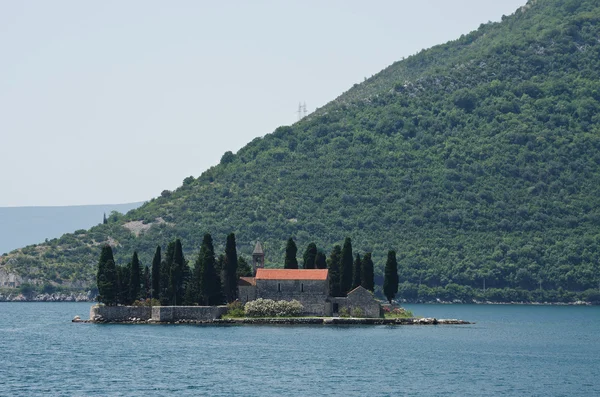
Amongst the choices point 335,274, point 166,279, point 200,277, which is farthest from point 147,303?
point 335,274

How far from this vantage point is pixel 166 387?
77.8 meters

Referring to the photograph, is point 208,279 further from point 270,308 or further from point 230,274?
point 270,308

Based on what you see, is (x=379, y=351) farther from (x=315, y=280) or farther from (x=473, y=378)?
(x=315, y=280)

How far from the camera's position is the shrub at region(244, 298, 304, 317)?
12125 centimetres

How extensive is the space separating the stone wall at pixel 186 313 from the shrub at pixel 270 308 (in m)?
2.64

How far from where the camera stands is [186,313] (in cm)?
12156

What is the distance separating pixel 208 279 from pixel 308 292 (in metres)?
9.64

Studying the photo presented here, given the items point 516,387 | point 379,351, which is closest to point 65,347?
point 379,351

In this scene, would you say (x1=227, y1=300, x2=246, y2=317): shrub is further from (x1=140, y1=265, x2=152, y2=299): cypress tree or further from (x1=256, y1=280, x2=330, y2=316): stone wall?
(x1=140, y1=265, x2=152, y2=299): cypress tree

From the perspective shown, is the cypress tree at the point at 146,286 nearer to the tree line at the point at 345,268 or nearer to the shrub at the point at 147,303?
the shrub at the point at 147,303

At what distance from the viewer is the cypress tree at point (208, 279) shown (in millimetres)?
121750

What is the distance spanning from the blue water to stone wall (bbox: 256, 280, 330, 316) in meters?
4.40

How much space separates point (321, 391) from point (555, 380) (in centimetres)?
1773

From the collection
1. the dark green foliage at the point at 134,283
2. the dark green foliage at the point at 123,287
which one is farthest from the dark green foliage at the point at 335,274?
the dark green foliage at the point at 123,287
